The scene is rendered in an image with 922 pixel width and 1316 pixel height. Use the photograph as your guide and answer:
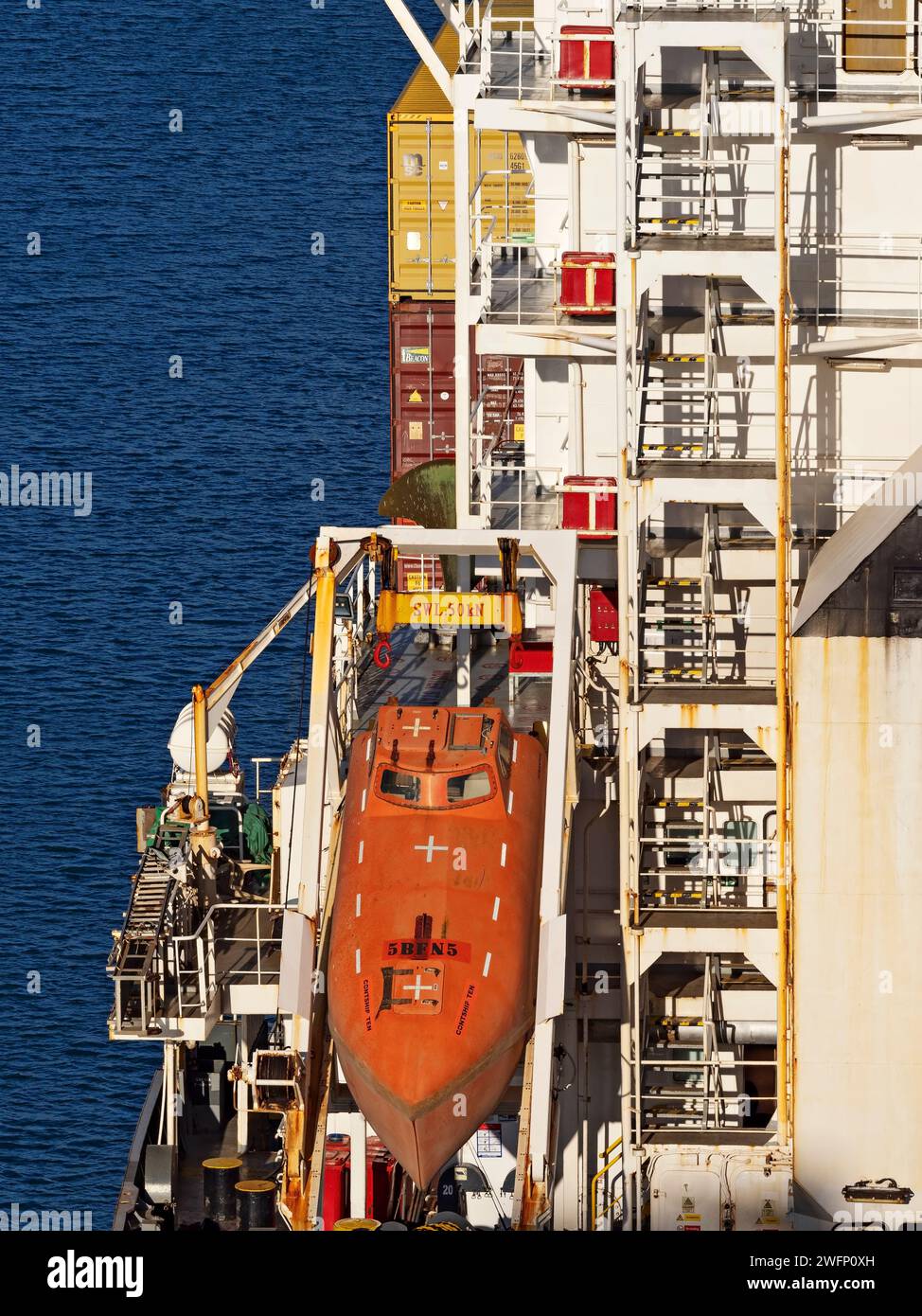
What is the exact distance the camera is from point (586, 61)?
40.5 meters

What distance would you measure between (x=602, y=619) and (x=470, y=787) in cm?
663

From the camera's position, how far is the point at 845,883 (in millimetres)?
31406

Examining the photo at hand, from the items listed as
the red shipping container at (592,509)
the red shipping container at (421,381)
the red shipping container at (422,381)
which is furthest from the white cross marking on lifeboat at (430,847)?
the red shipping container at (421,381)

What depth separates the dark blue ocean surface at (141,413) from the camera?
7981cm

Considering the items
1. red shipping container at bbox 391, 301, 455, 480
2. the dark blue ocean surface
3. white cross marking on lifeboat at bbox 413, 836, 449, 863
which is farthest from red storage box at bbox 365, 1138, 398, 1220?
red shipping container at bbox 391, 301, 455, 480

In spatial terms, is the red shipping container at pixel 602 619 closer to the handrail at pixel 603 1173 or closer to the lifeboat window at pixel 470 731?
the lifeboat window at pixel 470 731

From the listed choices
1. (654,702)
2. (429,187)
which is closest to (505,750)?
(654,702)

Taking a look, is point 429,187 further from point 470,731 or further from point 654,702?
point 654,702

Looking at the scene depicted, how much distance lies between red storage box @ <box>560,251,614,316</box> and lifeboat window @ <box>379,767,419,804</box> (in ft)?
27.2

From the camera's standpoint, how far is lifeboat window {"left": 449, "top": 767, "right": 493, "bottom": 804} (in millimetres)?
35750
